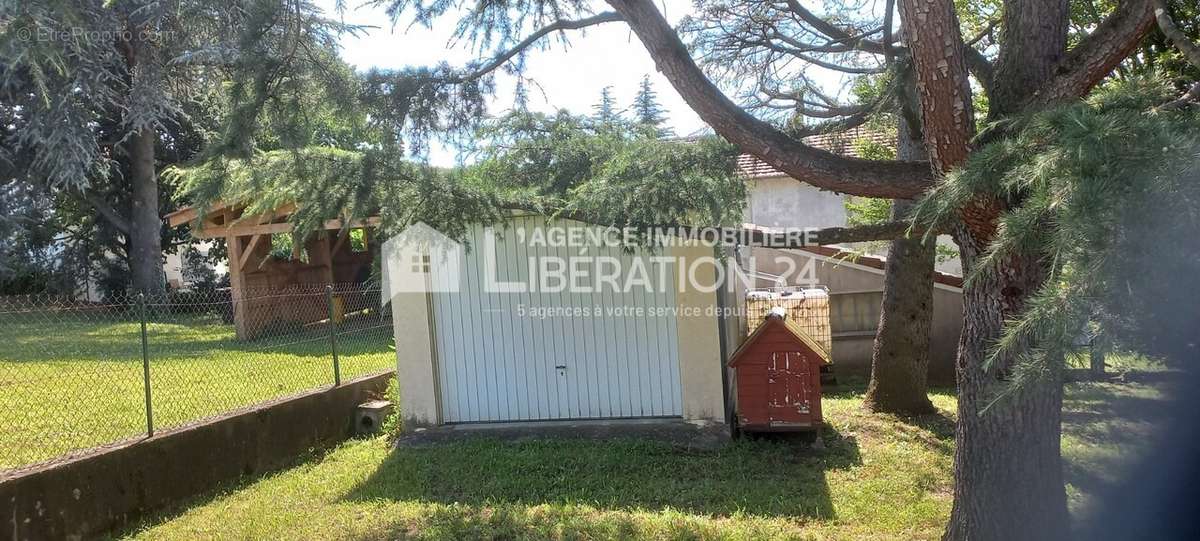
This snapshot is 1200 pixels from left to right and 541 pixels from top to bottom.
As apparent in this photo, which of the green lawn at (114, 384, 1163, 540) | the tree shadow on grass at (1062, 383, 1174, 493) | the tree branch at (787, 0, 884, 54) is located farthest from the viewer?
the tree branch at (787, 0, 884, 54)

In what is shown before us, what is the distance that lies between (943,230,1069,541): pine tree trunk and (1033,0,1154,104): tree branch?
0.87 m

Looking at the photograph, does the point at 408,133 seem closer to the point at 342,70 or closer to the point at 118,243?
the point at 342,70

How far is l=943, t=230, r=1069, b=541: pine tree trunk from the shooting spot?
3.94m

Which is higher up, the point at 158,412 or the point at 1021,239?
the point at 1021,239

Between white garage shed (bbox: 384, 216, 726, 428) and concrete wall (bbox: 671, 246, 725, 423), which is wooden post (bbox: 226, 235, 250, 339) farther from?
concrete wall (bbox: 671, 246, 725, 423)

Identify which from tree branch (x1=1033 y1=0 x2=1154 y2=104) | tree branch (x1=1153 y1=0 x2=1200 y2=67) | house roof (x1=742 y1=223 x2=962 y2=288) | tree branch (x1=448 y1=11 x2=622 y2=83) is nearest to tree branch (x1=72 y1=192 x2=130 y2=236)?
house roof (x1=742 y1=223 x2=962 y2=288)

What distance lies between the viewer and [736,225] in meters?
6.14

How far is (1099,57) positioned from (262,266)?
1611 centimetres

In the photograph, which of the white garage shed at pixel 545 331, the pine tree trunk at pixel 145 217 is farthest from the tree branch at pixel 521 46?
the pine tree trunk at pixel 145 217

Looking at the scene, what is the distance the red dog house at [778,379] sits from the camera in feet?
22.8

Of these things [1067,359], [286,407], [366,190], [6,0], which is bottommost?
[286,407]

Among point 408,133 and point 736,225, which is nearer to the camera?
point 408,133

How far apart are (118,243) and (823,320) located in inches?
943

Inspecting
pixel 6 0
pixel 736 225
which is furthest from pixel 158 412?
pixel 736 225
